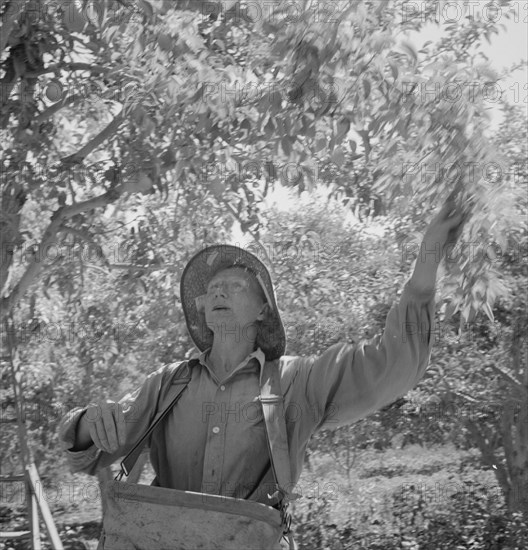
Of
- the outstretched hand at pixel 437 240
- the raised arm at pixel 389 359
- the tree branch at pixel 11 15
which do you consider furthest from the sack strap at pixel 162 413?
the tree branch at pixel 11 15

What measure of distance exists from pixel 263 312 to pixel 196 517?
2.44 feet

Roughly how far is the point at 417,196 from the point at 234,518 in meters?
1.13

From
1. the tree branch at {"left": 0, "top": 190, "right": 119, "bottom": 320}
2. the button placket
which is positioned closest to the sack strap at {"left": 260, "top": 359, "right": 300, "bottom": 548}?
the button placket

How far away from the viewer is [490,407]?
845cm

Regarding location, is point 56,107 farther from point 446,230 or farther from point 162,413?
point 446,230

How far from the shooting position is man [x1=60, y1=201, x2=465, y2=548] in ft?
7.64

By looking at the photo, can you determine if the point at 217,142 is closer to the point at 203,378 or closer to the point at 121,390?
the point at 203,378

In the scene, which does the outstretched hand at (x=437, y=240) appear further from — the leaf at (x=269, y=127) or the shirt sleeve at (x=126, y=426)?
the leaf at (x=269, y=127)

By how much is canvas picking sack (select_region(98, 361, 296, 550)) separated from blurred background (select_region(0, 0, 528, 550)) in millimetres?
763

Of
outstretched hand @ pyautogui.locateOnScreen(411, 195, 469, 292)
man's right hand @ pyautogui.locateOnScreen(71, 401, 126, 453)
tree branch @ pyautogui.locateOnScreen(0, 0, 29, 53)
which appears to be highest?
tree branch @ pyautogui.locateOnScreen(0, 0, 29, 53)

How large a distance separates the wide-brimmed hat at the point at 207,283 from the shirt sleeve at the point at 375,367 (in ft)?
0.71

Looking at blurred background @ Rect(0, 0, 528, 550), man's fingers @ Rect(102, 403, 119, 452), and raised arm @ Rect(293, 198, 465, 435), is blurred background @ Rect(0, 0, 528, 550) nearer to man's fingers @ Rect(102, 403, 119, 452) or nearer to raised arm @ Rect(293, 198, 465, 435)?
raised arm @ Rect(293, 198, 465, 435)

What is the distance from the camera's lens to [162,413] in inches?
104

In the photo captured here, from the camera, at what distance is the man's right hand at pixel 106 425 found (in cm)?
246
